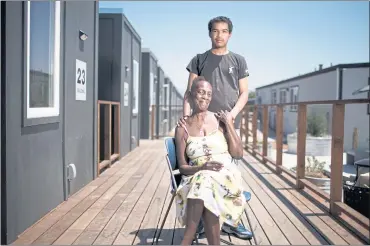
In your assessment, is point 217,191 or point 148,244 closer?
point 217,191

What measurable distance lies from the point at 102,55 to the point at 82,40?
269 centimetres

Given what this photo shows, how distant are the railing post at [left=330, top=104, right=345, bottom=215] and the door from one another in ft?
8.81

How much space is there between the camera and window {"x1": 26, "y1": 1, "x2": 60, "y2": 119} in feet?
9.47

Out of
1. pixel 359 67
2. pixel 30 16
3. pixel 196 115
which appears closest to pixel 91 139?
pixel 30 16

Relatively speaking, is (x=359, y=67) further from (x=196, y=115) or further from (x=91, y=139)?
(x=196, y=115)

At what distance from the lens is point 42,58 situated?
3188 millimetres

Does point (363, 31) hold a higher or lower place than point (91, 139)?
higher

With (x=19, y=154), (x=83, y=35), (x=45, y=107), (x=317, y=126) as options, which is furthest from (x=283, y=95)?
(x=19, y=154)

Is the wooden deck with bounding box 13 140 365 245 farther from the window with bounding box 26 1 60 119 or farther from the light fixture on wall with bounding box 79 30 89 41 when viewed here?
the light fixture on wall with bounding box 79 30 89 41

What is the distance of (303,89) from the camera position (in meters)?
16.4

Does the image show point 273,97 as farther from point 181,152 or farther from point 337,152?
point 181,152

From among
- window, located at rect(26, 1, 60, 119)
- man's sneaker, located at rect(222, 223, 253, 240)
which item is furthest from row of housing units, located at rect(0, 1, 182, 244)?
man's sneaker, located at rect(222, 223, 253, 240)

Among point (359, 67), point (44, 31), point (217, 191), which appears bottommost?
point (217, 191)

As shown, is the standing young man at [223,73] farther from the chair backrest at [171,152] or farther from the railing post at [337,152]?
the railing post at [337,152]
